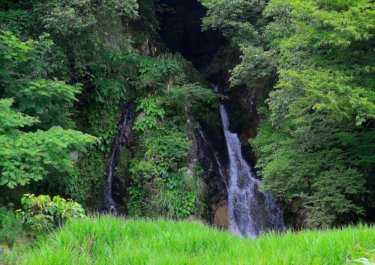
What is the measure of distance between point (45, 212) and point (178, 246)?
2.26 metres

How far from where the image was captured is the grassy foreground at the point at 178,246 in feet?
10.5

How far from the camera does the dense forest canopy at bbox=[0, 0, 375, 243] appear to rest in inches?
277

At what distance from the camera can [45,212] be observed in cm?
498

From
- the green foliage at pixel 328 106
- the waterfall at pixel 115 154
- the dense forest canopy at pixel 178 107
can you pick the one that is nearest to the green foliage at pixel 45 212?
the dense forest canopy at pixel 178 107

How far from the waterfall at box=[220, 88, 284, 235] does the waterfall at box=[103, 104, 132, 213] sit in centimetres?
394

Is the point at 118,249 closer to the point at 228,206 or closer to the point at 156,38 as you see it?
the point at 228,206

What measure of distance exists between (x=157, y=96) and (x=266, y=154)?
161 inches

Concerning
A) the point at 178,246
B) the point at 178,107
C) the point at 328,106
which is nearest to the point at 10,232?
the point at 178,246

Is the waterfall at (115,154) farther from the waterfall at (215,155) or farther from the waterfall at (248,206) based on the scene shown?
the waterfall at (248,206)

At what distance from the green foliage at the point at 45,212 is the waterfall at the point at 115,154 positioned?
19.4 ft

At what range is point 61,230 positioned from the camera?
13.2 ft

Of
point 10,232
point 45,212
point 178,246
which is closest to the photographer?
point 178,246

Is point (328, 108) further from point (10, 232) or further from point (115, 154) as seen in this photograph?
point (115, 154)

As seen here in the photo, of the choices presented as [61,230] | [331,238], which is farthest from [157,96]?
[331,238]
